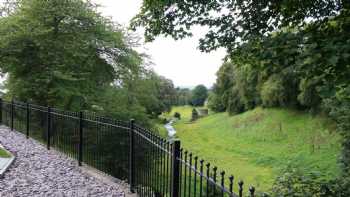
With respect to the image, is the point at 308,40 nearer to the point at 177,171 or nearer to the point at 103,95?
the point at 177,171

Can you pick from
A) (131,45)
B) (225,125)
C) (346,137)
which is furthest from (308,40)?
(225,125)

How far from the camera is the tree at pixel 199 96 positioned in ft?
233

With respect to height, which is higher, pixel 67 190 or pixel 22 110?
pixel 22 110

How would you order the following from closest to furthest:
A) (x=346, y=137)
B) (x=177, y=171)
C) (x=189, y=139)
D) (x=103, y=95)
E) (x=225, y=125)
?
(x=177, y=171) < (x=346, y=137) < (x=103, y=95) < (x=189, y=139) < (x=225, y=125)

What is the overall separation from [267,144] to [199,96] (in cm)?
4770

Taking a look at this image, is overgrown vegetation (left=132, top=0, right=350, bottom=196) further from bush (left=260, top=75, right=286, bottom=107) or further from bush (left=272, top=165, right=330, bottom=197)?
bush (left=260, top=75, right=286, bottom=107)

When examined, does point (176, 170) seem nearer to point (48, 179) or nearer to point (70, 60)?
point (48, 179)

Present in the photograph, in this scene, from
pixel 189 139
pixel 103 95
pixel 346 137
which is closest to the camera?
Answer: pixel 346 137

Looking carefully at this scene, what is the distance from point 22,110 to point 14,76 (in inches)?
190

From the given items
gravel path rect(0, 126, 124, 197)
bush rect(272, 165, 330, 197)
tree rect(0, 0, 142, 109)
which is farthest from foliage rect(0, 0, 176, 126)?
bush rect(272, 165, 330, 197)

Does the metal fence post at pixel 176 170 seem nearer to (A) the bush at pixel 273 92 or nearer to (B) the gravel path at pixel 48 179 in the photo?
(B) the gravel path at pixel 48 179

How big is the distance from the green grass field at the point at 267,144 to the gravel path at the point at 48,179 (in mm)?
10367

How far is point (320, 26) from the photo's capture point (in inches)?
178

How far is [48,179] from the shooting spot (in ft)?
20.1
